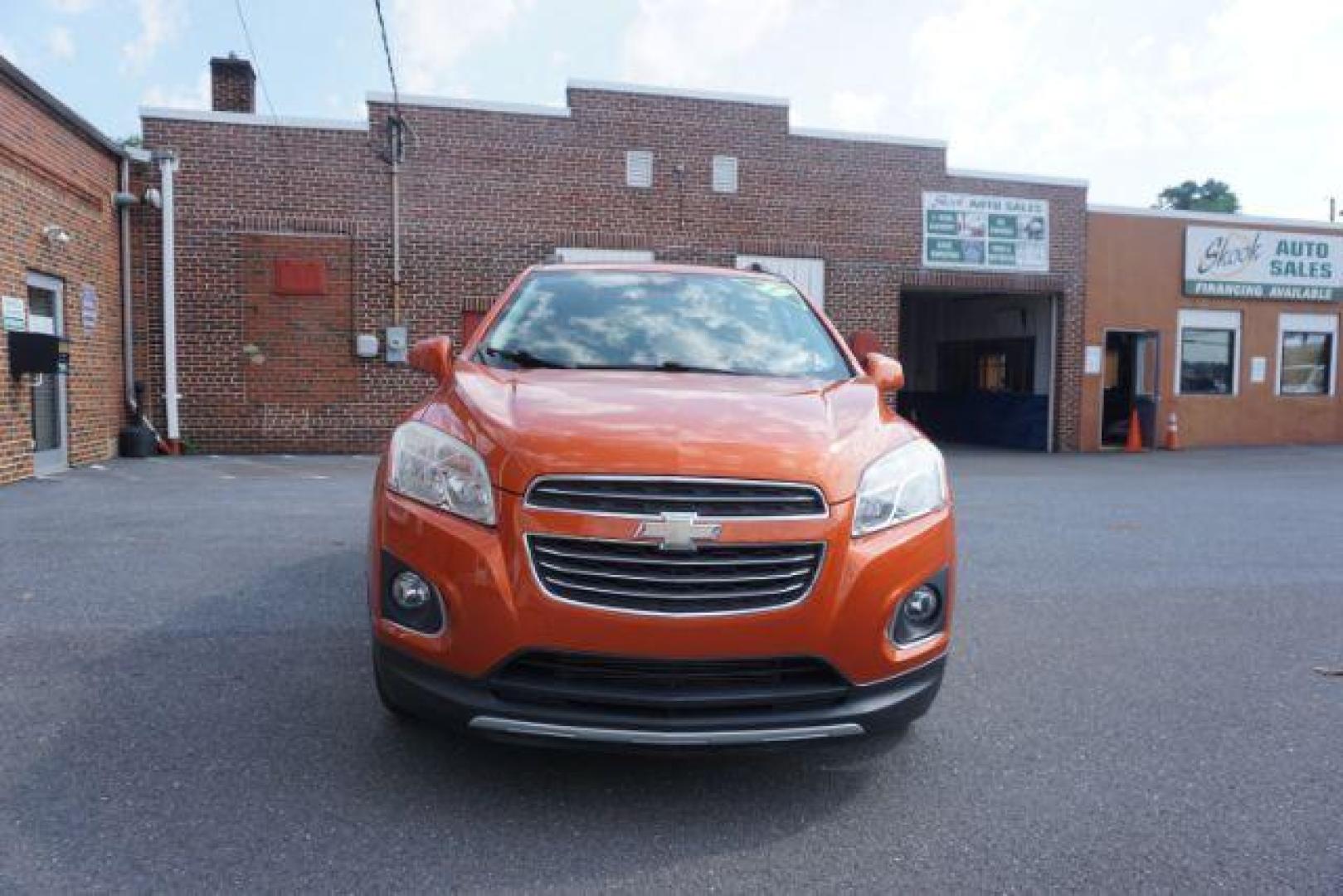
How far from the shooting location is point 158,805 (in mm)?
2809

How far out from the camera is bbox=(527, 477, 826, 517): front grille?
265 centimetres

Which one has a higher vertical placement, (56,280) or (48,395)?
(56,280)

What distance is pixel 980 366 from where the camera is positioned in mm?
22078

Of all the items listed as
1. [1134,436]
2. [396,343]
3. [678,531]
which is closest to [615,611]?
[678,531]

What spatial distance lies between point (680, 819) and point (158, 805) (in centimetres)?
153

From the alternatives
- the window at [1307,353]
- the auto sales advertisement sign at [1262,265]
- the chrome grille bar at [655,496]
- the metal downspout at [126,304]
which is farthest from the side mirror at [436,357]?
the window at [1307,353]

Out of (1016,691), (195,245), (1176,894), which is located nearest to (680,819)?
(1176,894)

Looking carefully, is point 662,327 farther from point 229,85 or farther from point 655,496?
point 229,85

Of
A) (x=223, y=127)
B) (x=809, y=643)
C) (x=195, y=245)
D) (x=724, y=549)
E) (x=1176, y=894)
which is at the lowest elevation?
(x=1176, y=894)

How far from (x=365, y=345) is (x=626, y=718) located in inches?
512

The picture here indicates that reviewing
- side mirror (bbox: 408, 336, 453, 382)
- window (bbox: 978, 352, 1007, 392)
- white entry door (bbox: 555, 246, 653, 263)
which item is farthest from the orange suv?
window (bbox: 978, 352, 1007, 392)

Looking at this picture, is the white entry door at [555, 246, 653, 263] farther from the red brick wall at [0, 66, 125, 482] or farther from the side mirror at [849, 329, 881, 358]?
the side mirror at [849, 329, 881, 358]

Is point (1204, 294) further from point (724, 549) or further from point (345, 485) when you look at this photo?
point (724, 549)

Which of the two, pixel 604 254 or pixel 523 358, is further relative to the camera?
pixel 604 254
